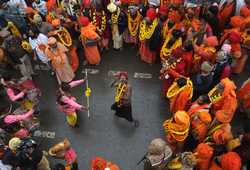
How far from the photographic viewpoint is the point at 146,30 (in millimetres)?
9211

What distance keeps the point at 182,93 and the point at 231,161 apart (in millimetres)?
1934

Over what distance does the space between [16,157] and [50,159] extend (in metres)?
1.62

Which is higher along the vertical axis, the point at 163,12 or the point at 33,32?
the point at 163,12

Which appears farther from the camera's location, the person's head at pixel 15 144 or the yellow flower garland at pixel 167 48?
the yellow flower garland at pixel 167 48

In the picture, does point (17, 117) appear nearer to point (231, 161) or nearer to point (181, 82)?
point (181, 82)

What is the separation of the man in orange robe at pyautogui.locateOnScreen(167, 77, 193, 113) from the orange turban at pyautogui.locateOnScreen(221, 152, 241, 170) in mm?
1695

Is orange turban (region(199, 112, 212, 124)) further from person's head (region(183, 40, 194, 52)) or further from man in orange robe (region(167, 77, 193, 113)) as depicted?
person's head (region(183, 40, 194, 52))

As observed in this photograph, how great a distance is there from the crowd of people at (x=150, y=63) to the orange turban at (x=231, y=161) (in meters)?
0.02

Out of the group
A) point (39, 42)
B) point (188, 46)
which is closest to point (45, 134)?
→ point (39, 42)

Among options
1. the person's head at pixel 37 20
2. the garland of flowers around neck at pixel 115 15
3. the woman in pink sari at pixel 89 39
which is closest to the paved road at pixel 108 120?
the woman in pink sari at pixel 89 39

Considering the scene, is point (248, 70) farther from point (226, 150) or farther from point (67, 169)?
point (67, 169)

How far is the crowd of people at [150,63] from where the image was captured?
6.73 meters

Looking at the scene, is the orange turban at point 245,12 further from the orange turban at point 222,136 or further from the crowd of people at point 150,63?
the orange turban at point 222,136

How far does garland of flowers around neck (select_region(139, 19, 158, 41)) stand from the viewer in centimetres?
909
